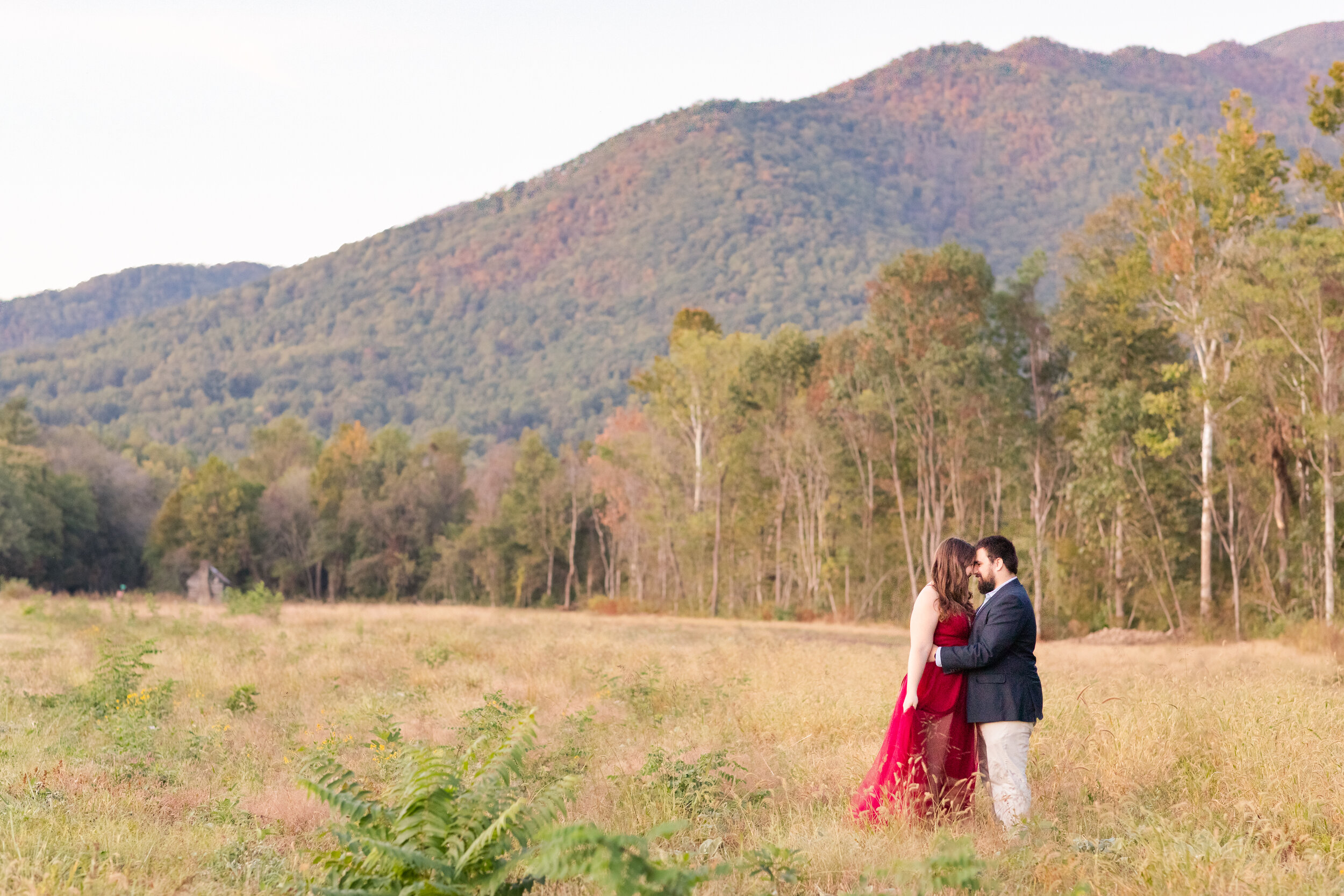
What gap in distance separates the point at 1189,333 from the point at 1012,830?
26165 millimetres

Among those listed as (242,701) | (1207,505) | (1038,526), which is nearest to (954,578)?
(242,701)

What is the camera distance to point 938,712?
6895 mm

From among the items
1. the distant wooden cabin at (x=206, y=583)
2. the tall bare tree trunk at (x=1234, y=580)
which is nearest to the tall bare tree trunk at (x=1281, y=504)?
the tall bare tree trunk at (x=1234, y=580)

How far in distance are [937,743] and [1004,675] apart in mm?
643

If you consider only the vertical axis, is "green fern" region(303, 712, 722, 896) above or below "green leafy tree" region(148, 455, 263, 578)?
below

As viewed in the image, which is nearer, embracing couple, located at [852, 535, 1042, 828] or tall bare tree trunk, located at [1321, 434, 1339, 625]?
embracing couple, located at [852, 535, 1042, 828]

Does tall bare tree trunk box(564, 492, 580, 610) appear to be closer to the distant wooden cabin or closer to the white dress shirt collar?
the distant wooden cabin

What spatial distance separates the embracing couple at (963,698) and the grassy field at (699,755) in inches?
10.8

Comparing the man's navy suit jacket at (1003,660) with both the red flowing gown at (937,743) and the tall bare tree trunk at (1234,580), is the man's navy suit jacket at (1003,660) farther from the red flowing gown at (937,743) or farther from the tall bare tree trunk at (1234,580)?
the tall bare tree trunk at (1234,580)

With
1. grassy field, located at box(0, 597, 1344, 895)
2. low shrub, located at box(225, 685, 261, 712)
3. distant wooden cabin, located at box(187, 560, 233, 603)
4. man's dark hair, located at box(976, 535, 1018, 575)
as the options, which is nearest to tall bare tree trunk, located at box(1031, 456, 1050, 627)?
grassy field, located at box(0, 597, 1344, 895)

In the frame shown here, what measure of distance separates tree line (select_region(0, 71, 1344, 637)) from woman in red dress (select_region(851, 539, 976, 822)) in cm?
1998

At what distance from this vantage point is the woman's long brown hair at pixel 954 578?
685cm

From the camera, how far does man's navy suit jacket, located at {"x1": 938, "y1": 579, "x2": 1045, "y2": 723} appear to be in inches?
259

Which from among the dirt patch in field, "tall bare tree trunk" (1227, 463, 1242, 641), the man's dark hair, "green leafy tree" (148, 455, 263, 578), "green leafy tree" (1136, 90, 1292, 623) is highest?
"green leafy tree" (1136, 90, 1292, 623)
